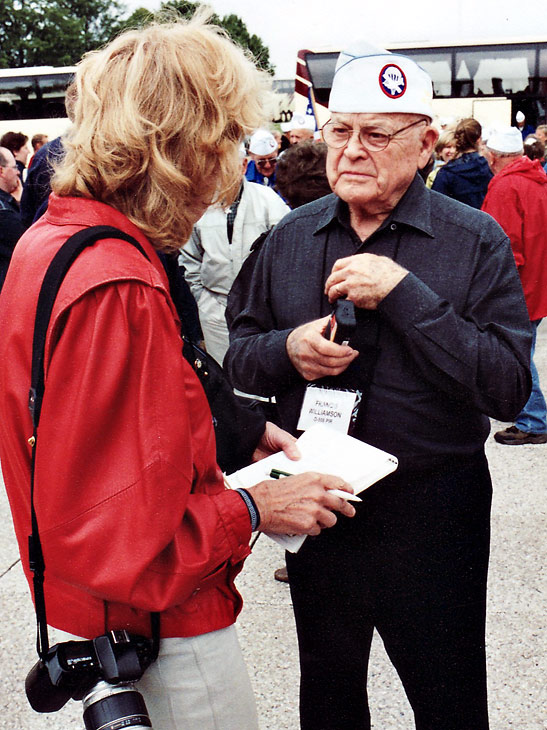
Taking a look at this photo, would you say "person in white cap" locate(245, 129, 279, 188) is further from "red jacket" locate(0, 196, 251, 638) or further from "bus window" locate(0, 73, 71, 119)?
"bus window" locate(0, 73, 71, 119)

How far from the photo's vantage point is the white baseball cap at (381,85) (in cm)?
170

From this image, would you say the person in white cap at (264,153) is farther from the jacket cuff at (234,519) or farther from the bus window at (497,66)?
the bus window at (497,66)

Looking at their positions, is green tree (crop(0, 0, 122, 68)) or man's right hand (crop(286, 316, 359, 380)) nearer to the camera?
man's right hand (crop(286, 316, 359, 380))

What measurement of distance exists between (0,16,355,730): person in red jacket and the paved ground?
4.57 ft

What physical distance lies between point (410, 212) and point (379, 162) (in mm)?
135

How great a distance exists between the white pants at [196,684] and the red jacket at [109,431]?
0.47 ft

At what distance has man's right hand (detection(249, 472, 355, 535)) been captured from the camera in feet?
4.63

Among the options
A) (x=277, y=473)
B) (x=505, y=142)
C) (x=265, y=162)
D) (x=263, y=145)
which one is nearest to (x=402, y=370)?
(x=277, y=473)

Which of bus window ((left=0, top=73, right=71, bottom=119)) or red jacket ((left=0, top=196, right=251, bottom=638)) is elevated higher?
bus window ((left=0, top=73, right=71, bottom=119))

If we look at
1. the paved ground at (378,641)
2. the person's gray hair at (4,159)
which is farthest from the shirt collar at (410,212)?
the person's gray hair at (4,159)

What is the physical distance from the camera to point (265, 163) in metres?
8.31

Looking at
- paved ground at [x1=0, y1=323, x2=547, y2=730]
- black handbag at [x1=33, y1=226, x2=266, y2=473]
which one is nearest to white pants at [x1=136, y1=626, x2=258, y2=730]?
black handbag at [x1=33, y1=226, x2=266, y2=473]

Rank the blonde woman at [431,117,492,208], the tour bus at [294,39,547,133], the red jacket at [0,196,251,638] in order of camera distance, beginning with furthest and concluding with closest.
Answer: the tour bus at [294,39,547,133] < the blonde woman at [431,117,492,208] < the red jacket at [0,196,251,638]

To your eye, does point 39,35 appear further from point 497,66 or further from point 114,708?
point 114,708
